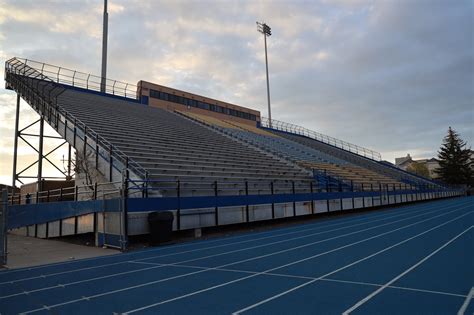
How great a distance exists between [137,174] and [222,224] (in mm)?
3641

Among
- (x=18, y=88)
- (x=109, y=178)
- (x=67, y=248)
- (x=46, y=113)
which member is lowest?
(x=67, y=248)

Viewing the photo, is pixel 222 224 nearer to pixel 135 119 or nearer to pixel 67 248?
pixel 67 248

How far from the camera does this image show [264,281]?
5.77 metres

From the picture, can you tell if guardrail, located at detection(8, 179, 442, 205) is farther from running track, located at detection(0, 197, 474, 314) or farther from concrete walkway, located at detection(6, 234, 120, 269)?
running track, located at detection(0, 197, 474, 314)

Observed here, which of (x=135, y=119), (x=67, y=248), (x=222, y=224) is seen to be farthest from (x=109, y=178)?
(x=135, y=119)

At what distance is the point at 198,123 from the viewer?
2908 centimetres

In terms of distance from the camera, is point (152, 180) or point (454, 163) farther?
point (454, 163)

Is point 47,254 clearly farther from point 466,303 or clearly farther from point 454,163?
point 454,163


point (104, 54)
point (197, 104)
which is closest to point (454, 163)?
point (197, 104)

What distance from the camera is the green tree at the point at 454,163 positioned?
62.6 metres

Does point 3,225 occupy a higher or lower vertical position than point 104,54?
lower

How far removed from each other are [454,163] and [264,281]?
232ft

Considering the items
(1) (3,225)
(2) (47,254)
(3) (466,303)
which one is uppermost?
(1) (3,225)

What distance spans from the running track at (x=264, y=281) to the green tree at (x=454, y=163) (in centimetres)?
6304
